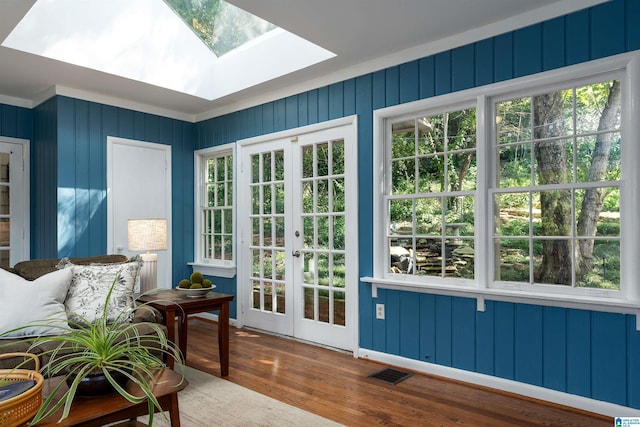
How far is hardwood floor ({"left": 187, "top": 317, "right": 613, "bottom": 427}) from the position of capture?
103 inches

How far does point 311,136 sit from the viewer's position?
432cm

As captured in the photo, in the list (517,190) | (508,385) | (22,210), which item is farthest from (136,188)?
(508,385)

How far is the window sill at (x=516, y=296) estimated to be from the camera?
2.59 metres

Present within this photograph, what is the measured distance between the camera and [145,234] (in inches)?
143

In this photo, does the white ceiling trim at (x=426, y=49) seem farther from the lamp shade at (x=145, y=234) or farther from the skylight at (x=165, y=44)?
the lamp shade at (x=145, y=234)

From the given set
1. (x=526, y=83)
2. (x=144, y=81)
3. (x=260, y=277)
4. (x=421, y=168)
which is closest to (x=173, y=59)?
(x=144, y=81)

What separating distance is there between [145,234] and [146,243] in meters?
0.08

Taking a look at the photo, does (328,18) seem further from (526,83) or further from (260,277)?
(260,277)

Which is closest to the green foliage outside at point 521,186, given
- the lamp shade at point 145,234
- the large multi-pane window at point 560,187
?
the large multi-pane window at point 560,187

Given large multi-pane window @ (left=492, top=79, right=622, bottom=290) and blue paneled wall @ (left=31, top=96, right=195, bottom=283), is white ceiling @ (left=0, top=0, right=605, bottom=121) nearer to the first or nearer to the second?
blue paneled wall @ (left=31, top=96, right=195, bottom=283)

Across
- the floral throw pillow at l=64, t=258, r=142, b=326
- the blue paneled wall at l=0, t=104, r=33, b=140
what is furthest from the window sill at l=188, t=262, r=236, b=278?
the blue paneled wall at l=0, t=104, r=33, b=140

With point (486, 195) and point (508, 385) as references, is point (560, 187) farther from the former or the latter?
point (508, 385)

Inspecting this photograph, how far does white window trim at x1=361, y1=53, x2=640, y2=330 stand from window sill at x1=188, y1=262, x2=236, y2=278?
193 centimetres

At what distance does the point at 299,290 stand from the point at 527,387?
2.23 m
